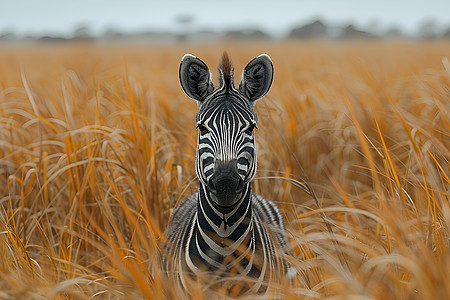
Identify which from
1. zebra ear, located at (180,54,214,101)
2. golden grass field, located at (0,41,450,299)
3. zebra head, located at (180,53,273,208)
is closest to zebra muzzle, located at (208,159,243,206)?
zebra head, located at (180,53,273,208)

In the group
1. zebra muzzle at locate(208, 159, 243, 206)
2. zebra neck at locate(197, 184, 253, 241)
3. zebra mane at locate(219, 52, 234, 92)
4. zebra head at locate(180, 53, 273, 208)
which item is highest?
zebra mane at locate(219, 52, 234, 92)

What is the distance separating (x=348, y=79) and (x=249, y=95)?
19.5ft

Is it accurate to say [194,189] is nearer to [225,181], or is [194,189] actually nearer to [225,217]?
[225,217]

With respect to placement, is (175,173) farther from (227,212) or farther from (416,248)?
(416,248)

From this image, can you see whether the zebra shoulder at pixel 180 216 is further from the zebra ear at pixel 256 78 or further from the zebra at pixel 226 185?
the zebra ear at pixel 256 78

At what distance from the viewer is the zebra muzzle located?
1.86 m

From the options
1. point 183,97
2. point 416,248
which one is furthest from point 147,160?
point 183,97

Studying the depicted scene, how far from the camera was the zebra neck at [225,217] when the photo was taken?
211 cm

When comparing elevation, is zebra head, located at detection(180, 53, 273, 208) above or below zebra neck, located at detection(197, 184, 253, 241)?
above

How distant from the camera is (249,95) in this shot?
231 centimetres

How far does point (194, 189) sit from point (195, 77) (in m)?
1.41

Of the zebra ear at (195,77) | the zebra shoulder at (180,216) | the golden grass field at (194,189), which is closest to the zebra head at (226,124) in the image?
the zebra ear at (195,77)

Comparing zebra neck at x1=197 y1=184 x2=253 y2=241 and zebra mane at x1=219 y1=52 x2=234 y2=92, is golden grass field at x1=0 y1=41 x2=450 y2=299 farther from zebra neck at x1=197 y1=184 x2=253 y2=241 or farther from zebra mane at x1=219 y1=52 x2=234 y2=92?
zebra mane at x1=219 y1=52 x2=234 y2=92

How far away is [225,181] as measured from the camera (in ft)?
6.11
